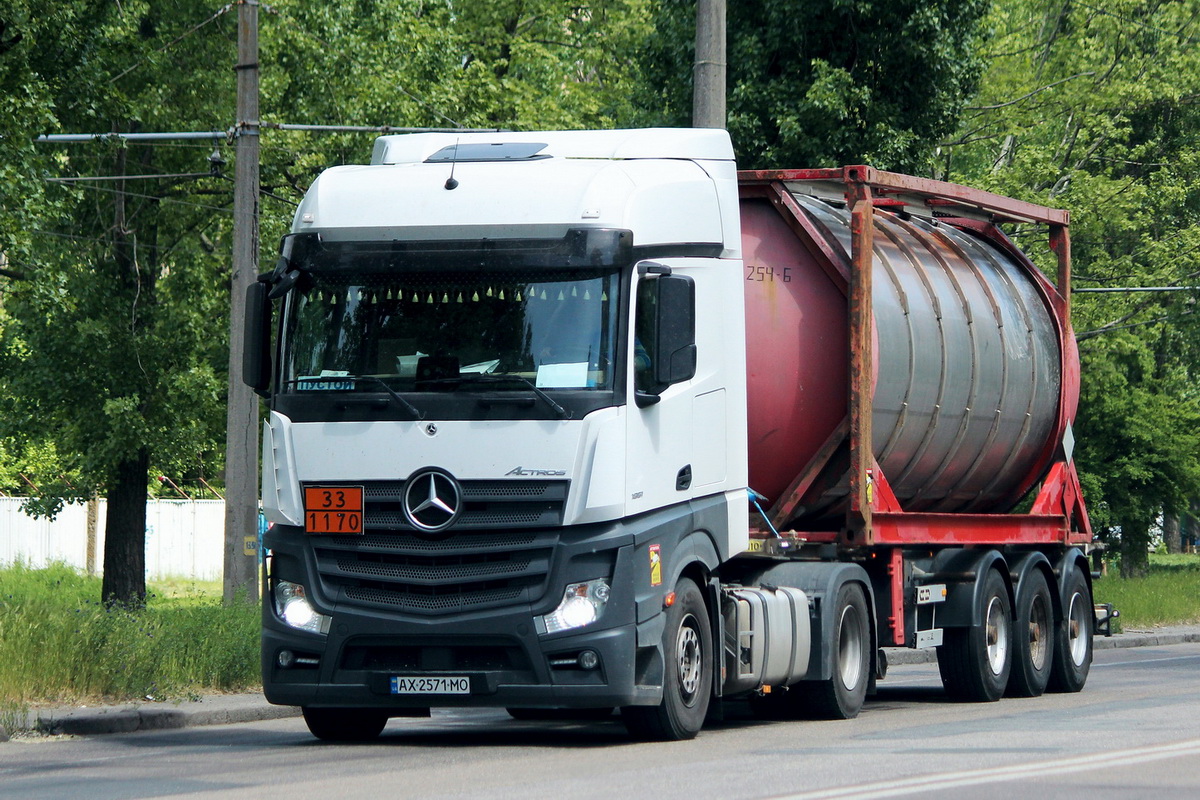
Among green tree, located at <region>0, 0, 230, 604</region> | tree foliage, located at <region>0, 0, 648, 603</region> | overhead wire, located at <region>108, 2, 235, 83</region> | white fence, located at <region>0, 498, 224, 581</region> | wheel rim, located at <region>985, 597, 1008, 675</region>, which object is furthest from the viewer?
white fence, located at <region>0, 498, 224, 581</region>

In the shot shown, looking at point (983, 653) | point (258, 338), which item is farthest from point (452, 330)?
point (983, 653)

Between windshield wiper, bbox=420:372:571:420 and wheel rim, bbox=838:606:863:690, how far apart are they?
354cm

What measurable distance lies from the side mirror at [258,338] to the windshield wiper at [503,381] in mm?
1141

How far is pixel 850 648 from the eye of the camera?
13.0 m

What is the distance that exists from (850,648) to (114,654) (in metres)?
5.37

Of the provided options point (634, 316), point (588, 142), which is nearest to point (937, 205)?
point (588, 142)

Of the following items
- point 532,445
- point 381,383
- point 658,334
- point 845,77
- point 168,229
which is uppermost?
point 845,77

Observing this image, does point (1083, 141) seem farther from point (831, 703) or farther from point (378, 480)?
point (378, 480)

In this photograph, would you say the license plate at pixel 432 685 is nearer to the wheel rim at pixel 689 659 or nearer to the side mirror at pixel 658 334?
the wheel rim at pixel 689 659

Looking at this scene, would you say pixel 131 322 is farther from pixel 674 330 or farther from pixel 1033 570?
pixel 674 330

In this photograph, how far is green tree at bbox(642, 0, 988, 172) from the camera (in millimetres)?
23734

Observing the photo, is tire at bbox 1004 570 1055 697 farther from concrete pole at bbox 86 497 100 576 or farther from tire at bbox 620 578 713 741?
concrete pole at bbox 86 497 100 576

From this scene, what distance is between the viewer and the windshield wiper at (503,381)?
10242 mm

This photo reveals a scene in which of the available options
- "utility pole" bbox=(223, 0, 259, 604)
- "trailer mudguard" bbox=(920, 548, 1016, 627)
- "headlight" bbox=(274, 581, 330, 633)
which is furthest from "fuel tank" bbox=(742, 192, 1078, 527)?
"utility pole" bbox=(223, 0, 259, 604)
